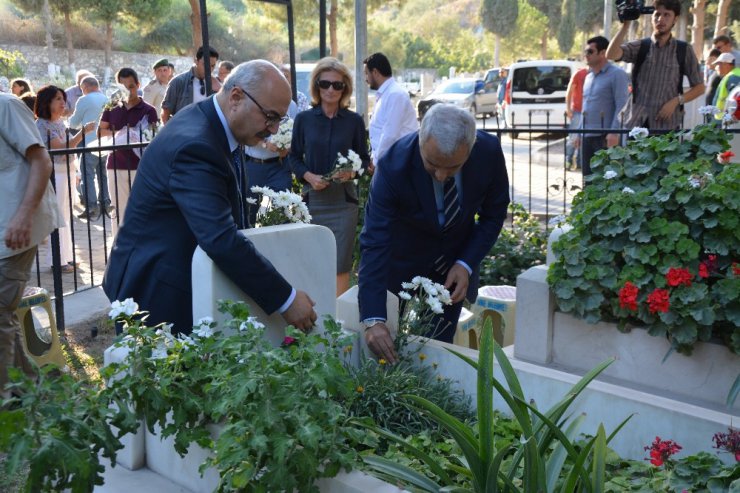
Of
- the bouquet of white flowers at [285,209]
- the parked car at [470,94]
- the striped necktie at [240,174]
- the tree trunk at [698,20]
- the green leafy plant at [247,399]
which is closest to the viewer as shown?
the green leafy plant at [247,399]

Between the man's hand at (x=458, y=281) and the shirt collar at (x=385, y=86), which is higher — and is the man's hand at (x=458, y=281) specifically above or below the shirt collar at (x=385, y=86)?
below

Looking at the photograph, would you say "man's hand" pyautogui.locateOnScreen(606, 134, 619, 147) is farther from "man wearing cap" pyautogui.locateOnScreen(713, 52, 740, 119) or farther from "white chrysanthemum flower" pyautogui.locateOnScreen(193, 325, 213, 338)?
"white chrysanthemum flower" pyautogui.locateOnScreen(193, 325, 213, 338)

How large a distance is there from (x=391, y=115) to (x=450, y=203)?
319 cm

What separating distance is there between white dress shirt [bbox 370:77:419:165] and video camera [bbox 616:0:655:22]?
1.95m

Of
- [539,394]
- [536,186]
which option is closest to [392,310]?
[539,394]

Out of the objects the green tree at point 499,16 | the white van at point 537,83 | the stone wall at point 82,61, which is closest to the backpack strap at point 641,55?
the white van at point 537,83

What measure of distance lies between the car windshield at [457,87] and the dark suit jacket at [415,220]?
26.9 meters

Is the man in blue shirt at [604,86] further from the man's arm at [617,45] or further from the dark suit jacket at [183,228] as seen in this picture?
the dark suit jacket at [183,228]

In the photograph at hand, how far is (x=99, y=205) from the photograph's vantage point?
37.6 ft

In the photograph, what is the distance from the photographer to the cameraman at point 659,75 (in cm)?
671

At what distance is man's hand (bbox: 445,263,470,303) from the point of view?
3.71 m

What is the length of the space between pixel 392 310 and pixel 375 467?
1.26 meters

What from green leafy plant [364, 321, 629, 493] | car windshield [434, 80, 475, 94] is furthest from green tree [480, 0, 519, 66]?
green leafy plant [364, 321, 629, 493]

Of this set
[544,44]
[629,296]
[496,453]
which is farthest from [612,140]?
[544,44]
